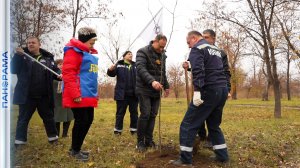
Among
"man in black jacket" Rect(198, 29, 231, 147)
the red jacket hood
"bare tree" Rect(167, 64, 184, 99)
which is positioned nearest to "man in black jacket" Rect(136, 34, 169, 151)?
"man in black jacket" Rect(198, 29, 231, 147)

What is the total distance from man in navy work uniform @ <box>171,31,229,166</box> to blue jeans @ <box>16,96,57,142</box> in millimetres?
1463

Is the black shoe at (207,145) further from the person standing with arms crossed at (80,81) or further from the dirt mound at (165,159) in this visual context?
the person standing with arms crossed at (80,81)

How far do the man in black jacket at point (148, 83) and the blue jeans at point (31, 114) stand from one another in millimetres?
1170

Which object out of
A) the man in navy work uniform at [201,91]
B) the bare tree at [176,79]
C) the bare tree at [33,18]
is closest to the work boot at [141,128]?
the man in navy work uniform at [201,91]

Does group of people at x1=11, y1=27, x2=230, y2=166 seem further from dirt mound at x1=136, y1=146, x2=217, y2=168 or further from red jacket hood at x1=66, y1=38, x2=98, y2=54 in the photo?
dirt mound at x1=136, y1=146, x2=217, y2=168

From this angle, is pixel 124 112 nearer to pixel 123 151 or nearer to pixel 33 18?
pixel 123 151

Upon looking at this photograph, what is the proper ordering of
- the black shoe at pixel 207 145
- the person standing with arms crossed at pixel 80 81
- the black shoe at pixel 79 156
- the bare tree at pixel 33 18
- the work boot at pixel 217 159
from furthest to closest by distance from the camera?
the black shoe at pixel 207 145, the work boot at pixel 217 159, the black shoe at pixel 79 156, the person standing with arms crossed at pixel 80 81, the bare tree at pixel 33 18

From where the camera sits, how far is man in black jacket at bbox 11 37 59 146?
2.63m

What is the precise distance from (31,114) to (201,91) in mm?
1881

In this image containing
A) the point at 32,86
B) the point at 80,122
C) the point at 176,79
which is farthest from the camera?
the point at 176,79

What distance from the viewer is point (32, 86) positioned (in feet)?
11.8

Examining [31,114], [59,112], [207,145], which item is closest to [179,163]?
[207,145]

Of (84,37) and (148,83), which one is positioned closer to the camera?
(84,37)

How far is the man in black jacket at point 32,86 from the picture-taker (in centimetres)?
263
